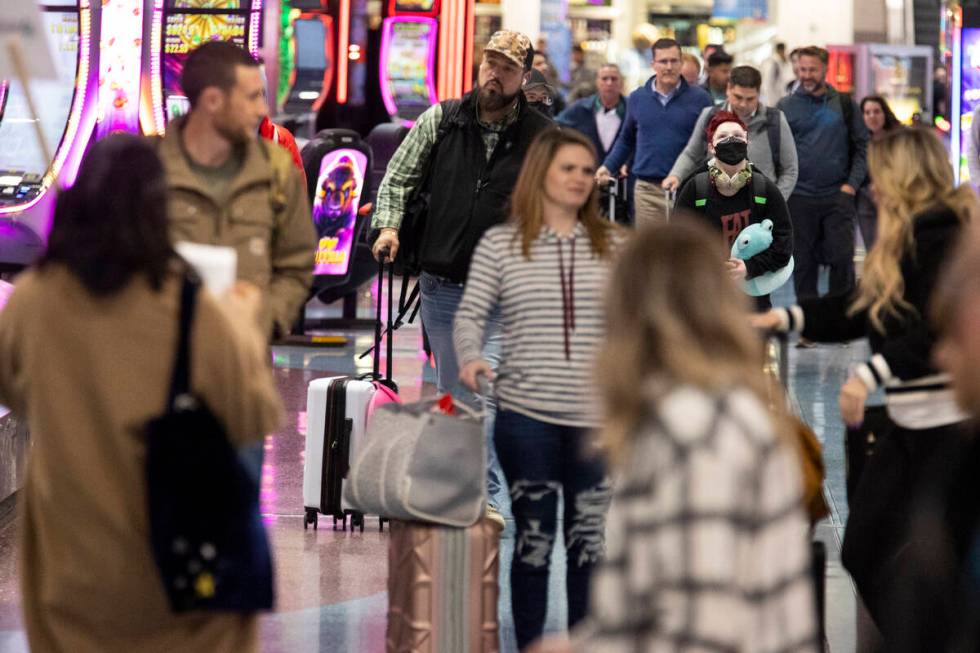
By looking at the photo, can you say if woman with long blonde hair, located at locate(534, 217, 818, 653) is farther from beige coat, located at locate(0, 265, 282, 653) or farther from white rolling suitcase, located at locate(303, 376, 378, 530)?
white rolling suitcase, located at locate(303, 376, 378, 530)

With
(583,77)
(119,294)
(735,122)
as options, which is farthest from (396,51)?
(119,294)

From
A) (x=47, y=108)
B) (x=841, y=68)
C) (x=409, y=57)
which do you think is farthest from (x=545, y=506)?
(x=841, y=68)

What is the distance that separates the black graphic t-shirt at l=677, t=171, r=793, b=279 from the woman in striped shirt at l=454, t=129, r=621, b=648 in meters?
2.41

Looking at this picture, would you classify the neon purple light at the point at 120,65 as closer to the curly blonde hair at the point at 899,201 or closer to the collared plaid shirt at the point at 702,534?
the curly blonde hair at the point at 899,201

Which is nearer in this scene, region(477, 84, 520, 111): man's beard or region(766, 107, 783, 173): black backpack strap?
region(477, 84, 520, 111): man's beard

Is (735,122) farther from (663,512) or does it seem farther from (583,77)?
(583,77)

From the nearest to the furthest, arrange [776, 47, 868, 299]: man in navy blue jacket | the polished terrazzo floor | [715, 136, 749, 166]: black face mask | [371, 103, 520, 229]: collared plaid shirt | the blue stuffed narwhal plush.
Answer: the polished terrazzo floor, [371, 103, 520, 229]: collared plaid shirt, the blue stuffed narwhal plush, [715, 136, 749, 166]: black face mask, [776, 47, 868, 299]: man in navy blue jacket

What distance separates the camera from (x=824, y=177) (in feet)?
40.0

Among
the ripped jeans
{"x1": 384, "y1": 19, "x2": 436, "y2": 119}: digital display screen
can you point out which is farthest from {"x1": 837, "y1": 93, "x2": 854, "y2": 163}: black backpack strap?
the ripped jeans

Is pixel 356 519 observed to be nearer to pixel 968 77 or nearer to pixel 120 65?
pixel 120 65

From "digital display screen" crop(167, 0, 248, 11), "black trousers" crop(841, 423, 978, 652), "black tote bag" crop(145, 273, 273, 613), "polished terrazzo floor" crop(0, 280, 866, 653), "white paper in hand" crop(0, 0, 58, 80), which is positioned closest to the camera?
"black tote bag" crop(145, 273, 273, 613)

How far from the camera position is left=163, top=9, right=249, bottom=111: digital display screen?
1284 centimetres

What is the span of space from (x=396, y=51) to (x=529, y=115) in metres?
11.3

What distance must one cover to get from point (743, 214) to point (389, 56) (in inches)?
412
